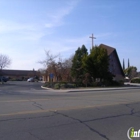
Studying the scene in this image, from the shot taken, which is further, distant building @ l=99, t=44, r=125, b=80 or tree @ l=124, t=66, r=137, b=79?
tree @ l=124, t=66, r=137, b=79

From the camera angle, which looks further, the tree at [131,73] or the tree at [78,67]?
the tree at [131,73]

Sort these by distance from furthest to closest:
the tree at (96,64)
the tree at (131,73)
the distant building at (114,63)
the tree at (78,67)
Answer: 1. the tree at (131,73)
2. the distant building at (114,63)
3. the tree at (78,67)
4. the tree at (96,64)

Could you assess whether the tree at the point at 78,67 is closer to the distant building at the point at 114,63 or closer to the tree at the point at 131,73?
the distant building at the point at 114,63

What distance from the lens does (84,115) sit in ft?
30.4

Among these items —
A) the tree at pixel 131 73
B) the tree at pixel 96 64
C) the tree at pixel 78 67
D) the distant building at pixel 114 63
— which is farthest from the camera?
the tree at pixel 131 73

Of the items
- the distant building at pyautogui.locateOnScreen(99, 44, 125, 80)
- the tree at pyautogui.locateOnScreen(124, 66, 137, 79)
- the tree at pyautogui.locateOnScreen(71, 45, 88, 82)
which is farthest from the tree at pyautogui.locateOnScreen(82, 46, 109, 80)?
the tree at pyautogui.locateOnScreen(124, 66, 137, 79)

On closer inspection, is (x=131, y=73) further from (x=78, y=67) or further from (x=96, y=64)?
(x=96, y=64)

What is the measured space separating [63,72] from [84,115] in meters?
37.0

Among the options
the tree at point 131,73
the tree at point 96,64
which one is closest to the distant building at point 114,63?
the tree at point 96,64

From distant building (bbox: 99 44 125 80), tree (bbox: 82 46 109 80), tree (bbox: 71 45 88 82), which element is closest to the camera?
tree (bbox: 82 46 109 80)

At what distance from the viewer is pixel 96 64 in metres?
40.7

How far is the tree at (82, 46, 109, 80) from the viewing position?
40.6 m

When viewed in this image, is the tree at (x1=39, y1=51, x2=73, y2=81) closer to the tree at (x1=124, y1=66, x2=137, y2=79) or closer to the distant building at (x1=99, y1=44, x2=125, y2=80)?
the distant building at (x1=99, y1=44, x2=125, y2=80)

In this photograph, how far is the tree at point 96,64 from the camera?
40562 millimetres
